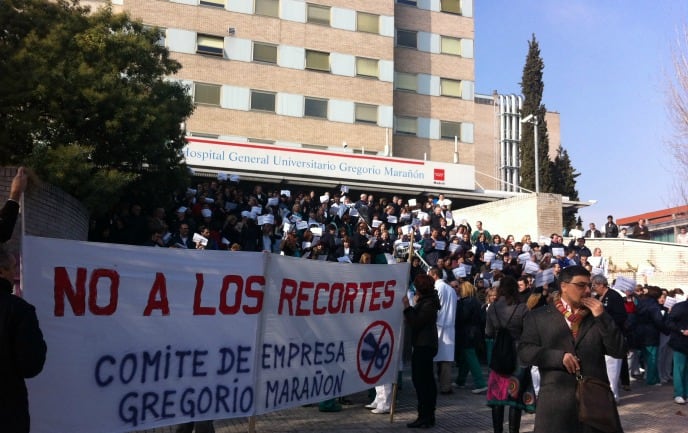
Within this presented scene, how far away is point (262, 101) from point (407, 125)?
9607 mm

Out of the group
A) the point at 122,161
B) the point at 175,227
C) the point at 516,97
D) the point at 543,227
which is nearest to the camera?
the point at 122,161

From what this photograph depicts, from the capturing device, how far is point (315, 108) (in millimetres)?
38656

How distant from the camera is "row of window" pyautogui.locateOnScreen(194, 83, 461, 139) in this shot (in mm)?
36438

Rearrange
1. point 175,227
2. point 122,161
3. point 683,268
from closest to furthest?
point 122,161, point 175,227, point 683,268

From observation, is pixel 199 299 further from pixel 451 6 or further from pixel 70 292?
pixel 451 6

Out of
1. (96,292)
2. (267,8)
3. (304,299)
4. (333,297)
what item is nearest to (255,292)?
(304,299)

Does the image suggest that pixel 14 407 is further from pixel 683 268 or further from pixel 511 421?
pixel 683 268

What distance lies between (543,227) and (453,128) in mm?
16140

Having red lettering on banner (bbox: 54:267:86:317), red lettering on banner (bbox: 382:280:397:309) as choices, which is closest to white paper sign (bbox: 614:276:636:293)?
red lettering on banner (bbox: 382:280:397:309)

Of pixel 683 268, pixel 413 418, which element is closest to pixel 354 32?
pixel 683 268

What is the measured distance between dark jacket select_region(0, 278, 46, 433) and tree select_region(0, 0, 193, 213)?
9829 millimetres

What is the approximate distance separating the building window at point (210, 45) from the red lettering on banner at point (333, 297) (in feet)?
100

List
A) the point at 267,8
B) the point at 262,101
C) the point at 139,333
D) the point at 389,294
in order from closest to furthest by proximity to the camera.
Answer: the point at 139,333 → the point at 389,294 → the point at 262,101 → the point at 267,8

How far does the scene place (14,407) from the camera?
13.1ft
